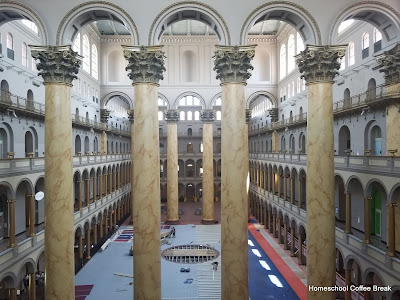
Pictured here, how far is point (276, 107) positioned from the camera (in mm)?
39000

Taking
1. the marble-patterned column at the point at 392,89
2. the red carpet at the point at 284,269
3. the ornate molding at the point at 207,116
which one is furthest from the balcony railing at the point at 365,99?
the red carpet at the point at 284,269

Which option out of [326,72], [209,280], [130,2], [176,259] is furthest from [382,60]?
[176,259]

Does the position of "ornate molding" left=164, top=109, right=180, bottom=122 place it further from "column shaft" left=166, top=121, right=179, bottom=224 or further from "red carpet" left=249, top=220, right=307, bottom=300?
"red carpet" left=249, top=220, right=307, bottom=300

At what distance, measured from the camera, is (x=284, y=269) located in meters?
24.0

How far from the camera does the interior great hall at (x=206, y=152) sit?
36.7 ft

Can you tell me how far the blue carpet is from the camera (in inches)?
762

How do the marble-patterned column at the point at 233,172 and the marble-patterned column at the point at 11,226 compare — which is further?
the marble-patterned column at the point at 11,226

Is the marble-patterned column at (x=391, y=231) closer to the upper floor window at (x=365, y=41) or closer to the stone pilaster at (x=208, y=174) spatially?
the upper floor window at (x=365, y=41)

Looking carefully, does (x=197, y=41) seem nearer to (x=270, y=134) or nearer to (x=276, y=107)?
(x=276, y=107)

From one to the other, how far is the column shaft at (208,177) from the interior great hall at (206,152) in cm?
16

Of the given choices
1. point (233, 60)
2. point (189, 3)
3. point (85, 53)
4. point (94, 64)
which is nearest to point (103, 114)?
point (94, 64)

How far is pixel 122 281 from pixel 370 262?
14627 millimetres

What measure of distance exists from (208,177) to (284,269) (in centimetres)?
1342

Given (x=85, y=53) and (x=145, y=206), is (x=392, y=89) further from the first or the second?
(x=85, y=53)
